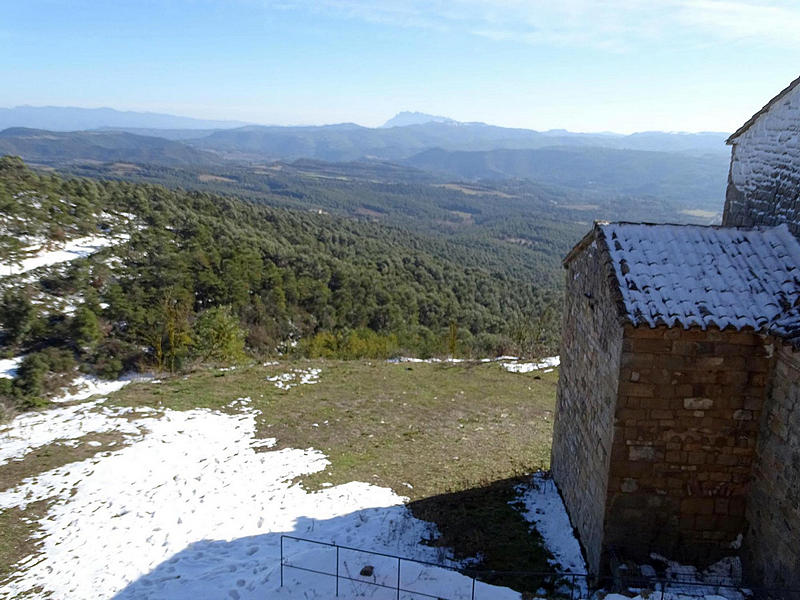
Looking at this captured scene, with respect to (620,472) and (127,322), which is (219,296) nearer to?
(127,322)

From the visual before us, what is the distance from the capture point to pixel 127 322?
2566 cm

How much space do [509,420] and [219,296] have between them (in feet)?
67.1

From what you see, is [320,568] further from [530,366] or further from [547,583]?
[530,366]

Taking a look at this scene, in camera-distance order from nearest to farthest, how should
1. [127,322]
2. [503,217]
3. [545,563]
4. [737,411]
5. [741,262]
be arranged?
[737,411] → [741,262] → [545,563] → [127,322] → [503,217]

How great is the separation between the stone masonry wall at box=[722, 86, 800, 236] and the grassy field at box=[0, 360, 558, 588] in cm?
702

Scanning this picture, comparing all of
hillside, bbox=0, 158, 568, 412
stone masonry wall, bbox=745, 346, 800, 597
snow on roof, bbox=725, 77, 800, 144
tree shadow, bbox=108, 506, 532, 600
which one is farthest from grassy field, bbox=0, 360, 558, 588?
snow on roof, bbox=725, 77, 800, 144

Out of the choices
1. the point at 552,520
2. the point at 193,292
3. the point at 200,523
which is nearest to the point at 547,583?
the point at 552,520

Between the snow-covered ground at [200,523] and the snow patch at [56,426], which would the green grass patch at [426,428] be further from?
the snow patch at [56,426]

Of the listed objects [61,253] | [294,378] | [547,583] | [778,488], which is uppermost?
[778,488]

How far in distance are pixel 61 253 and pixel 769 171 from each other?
29590 mm

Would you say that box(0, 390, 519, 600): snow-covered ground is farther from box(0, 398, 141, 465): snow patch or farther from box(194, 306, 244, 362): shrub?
box(194, 306, 244, 362): shrub

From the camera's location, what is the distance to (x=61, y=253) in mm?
27281

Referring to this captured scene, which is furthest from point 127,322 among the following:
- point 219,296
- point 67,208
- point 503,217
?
point 503,217

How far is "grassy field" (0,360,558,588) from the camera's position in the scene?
10309 mm
